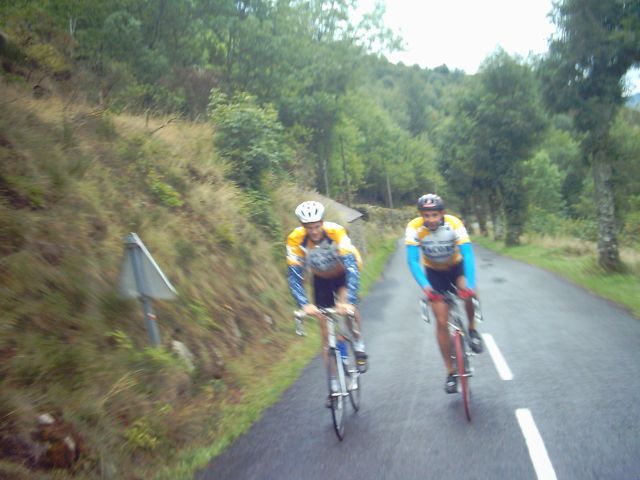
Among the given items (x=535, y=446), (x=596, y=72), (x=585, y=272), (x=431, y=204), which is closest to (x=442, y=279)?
(x=431, y=204)

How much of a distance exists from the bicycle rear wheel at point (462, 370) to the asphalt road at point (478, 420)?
0.15 meters

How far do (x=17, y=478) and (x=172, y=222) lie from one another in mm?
6555

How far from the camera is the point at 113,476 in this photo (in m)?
4.31

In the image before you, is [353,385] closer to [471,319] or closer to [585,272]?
[471,319]

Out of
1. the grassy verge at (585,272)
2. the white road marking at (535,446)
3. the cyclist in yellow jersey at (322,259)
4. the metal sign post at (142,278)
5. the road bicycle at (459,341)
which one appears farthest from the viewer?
the grassy verge at (585,272)

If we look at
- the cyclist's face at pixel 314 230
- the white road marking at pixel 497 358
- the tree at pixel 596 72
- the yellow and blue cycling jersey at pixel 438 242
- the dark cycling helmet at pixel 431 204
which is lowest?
the white road marking at pixel 497 358

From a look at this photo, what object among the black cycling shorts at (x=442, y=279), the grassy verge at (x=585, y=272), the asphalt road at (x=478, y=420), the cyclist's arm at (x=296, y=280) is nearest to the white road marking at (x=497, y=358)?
the asphalt road at (x=478, y=420)

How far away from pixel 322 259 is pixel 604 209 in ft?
43.1

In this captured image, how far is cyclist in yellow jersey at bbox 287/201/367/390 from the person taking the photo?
17.8 feet

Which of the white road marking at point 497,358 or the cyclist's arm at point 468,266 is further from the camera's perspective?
the white road marking at point 497,358

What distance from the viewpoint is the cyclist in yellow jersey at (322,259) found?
5432 millimetres

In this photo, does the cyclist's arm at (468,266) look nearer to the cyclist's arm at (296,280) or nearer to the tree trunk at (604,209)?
the cyclist's arm at (296,280)

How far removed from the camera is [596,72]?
15.3 meters

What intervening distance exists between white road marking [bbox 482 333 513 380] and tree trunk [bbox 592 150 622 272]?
8.58 meters
